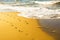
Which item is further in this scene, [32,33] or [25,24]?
[25,24]

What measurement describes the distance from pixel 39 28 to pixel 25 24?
0.12 m

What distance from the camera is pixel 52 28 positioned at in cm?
77

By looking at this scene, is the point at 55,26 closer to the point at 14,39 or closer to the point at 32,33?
the point at 32,33

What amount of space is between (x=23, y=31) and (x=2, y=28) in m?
0.14

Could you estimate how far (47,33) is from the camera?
28.5 inches

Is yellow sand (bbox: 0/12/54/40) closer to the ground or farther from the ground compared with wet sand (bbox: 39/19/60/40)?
closer to the ground

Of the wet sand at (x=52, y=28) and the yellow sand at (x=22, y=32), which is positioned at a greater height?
the wet sand at (x=52, y=28)

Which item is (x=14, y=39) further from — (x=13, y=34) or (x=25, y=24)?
(x=25, y=24)

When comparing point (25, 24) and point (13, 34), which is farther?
point (25, 24)

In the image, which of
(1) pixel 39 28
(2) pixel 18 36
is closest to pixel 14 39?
(2) pixel 18 36

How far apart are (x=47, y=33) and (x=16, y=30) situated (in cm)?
17

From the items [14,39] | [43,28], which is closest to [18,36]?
[14,39]

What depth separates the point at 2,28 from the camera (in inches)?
32.6

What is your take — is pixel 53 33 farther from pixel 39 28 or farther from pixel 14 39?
pixel 14 39
